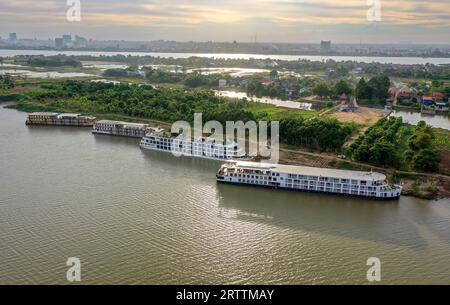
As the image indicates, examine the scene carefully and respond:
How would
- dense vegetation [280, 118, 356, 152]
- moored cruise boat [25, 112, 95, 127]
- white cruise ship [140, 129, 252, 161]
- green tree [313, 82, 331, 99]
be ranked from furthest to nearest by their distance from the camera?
green tree [313, 82, 331, 99] < moored cruise boat [25, 112, 95, 127] < dense vegetation [280, 118, 356, 152] < white cruise ship [140, 129, 252, 161]

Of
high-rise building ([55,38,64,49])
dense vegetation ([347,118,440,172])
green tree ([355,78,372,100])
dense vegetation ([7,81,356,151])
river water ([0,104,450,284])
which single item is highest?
high-rise building ([55,38,64,49])

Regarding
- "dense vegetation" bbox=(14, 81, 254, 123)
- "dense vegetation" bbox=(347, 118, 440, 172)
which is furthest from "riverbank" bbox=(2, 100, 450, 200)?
"dense vegetation" bbox=(14, 81, 254, 123)

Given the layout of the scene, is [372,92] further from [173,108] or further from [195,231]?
[195,231]

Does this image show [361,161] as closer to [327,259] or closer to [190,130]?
[327,259]

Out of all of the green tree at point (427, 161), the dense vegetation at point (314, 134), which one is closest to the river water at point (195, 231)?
the green tree at point (427, 161)

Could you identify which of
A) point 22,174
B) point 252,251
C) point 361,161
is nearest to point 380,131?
point 361,161

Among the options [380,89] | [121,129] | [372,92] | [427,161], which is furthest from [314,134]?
[380,89]

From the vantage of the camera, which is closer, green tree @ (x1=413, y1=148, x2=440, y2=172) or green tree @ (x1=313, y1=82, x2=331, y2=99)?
green tree @ (x1=413, y1=148, x2=440, y2=172)

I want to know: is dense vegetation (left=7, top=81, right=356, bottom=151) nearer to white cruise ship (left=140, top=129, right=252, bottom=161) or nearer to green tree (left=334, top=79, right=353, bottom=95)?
white cruise ship (left=140, top=129, right=252, bottom=161)
